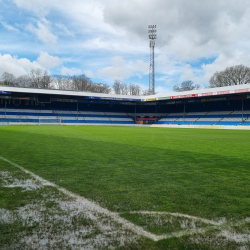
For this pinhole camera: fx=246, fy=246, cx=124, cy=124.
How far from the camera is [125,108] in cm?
7075

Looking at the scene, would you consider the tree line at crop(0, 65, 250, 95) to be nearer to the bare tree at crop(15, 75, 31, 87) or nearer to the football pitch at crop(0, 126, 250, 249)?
the bare tree at crop(15, 75, 31, 87)

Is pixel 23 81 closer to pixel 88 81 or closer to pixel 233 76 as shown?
pixel 88 81

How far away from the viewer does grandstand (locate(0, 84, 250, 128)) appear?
4903cm

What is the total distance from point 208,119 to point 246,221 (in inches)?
2009

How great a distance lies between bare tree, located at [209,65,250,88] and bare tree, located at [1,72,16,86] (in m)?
59.2

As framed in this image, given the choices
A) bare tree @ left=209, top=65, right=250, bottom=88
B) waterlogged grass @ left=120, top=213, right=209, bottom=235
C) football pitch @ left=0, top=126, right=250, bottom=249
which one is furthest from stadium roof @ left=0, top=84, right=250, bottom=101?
waterlogged grass @ left=120, top=213, right=209, bottom=235

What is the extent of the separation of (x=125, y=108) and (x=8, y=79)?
36.0 m

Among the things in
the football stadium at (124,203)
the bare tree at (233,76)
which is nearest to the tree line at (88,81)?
the bare tree at (233,76)

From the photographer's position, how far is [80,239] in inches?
113

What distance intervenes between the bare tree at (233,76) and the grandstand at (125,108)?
499 inches

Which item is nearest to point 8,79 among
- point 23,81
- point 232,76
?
point 23,81

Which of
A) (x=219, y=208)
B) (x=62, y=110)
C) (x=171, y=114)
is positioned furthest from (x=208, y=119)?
(x=219, y=208)

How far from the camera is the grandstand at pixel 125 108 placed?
161 ft

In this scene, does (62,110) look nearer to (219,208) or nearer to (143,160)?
(143,160)
